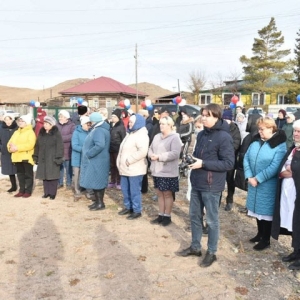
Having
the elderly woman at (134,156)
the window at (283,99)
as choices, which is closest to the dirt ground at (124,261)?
the elderly woman at (134,156)

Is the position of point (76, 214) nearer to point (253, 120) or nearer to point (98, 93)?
point (253, 120)

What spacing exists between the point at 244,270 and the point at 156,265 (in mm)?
955

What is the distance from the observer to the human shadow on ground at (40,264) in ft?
10.7

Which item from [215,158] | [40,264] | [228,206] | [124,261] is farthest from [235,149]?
[40,264]

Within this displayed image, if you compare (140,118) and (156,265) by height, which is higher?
(140,118)

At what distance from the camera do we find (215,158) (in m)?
3.56

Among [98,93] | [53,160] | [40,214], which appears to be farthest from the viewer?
A: [98,93]

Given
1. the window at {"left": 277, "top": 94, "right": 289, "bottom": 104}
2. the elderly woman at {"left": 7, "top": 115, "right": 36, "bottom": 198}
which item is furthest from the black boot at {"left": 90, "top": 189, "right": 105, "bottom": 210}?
the window at {"left": 277, "top": 94, "right": 289, "bottom": 104}

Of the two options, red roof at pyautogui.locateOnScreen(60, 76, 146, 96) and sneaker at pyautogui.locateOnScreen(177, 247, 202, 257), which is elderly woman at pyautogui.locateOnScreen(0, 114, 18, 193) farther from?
red roof at pyautogui.locateOnScreen(60, 76, 146, 96)

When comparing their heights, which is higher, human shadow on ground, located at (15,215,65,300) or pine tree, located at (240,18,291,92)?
pine tree, located at (240,18,291,92)

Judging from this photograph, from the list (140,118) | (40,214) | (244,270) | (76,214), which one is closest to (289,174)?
(244,270)

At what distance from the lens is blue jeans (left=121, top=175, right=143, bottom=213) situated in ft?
17.1

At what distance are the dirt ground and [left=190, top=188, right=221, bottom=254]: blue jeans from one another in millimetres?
229

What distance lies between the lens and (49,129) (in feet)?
20.5
